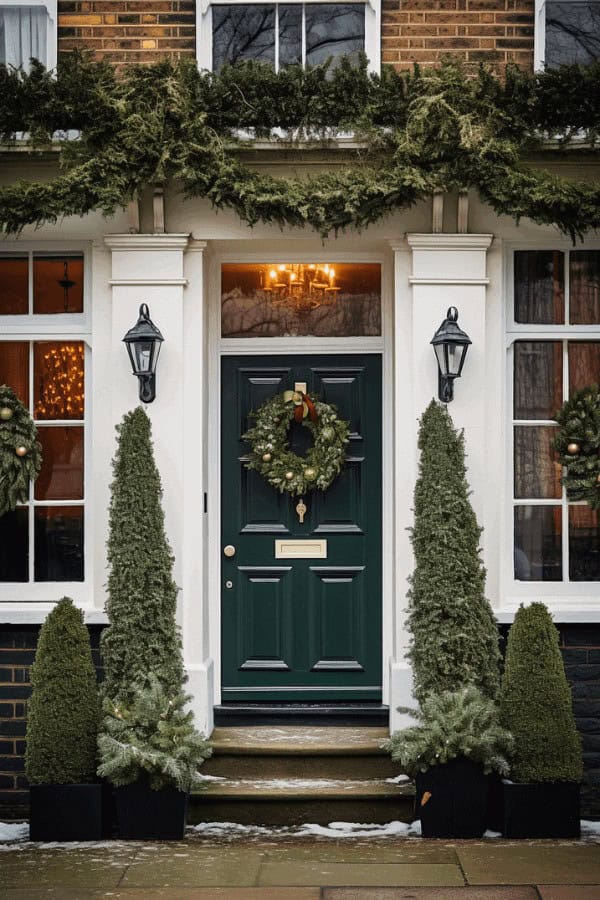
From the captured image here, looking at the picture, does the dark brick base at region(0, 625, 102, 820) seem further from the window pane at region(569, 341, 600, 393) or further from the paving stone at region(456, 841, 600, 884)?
the window pane at region(569, 341, 600, 393)

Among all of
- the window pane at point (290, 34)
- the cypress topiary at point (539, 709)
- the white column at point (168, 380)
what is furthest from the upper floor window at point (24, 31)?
the cypress topiary at point (539, 709)

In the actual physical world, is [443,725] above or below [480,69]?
below

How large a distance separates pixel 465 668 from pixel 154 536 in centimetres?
191

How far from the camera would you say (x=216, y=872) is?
5.89 metres

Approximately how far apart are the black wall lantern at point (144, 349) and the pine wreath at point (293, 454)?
0.80m

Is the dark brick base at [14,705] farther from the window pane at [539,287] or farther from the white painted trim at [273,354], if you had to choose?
the window pane at [539,287]

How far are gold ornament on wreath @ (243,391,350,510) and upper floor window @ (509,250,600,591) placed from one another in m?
1.13


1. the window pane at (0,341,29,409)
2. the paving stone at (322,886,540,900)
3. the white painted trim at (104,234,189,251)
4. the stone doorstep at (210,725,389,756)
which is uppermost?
the white painted trim at (104,234,189,251)

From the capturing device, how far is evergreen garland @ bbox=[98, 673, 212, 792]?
6.24m

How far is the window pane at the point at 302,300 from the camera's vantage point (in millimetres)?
7609

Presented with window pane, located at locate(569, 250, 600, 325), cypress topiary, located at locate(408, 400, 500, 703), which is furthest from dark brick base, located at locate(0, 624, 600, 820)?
window pane, located at locate(569, 250, 600, 325)

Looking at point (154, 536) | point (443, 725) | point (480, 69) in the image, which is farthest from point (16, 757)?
point (480, 69)

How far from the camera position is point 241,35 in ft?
23.7

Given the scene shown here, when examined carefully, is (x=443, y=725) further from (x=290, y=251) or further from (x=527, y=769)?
(x=290, y=251)
